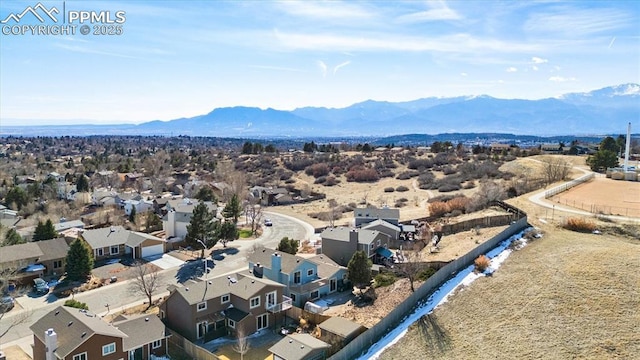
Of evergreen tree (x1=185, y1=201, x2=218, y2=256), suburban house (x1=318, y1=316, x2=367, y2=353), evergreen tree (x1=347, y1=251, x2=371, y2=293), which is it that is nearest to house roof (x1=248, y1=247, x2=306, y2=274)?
evergreen tree (x1=347, y1=251, x2=371, y2=293)

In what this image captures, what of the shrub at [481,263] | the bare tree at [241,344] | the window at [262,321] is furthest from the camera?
the shrub at [481,263]

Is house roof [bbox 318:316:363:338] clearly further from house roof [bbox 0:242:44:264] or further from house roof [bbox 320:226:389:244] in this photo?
house roof [bbox 0:242:44:264]

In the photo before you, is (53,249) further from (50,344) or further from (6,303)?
(50,344)

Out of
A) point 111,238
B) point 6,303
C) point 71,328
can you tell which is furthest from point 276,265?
point 111,238

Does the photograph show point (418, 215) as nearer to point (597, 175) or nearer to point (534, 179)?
point (534, 179)

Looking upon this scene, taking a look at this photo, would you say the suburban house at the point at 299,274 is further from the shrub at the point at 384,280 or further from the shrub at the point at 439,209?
the shrub at the point at 439,209

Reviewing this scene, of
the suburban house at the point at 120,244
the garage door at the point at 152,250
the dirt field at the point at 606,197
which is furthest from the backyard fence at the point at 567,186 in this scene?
the suburban house at the point at 120,244
